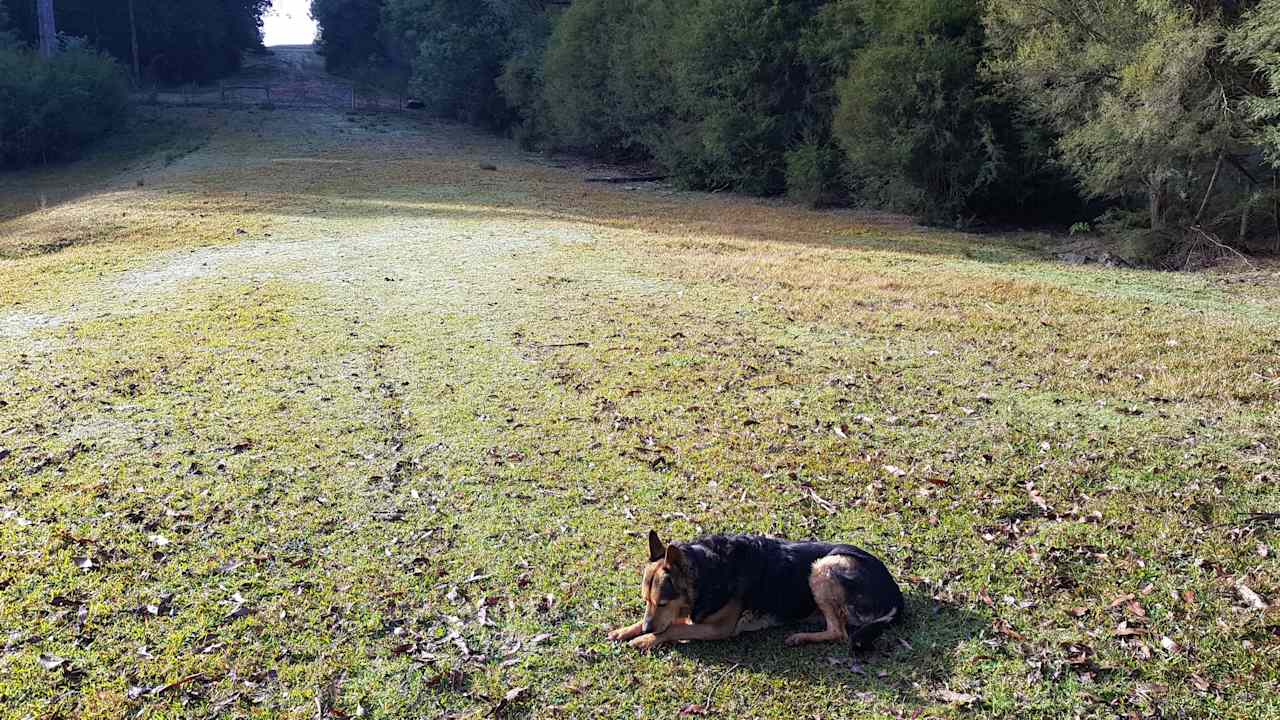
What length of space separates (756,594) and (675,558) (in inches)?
19.2

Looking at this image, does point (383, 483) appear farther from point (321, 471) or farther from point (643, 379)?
point (643, 379)

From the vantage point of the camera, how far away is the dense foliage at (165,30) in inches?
2014

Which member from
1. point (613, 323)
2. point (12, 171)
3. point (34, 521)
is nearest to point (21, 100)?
point (12, 171)

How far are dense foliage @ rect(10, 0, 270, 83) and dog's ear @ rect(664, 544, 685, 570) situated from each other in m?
54.0

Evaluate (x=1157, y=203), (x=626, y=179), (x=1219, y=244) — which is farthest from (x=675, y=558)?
(x=626, y=179)

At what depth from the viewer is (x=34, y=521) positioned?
5793mm

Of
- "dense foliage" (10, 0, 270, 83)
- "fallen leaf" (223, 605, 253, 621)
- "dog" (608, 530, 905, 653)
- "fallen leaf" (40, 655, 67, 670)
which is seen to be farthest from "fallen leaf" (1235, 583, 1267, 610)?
"dense foliage" (10, 0, 270, 83)

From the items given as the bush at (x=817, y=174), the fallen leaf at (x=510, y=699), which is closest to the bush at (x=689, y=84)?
the bush at (x=817, y=174)

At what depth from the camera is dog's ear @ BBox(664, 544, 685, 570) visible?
13.4ft

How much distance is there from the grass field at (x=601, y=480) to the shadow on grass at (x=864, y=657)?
0.05 feet

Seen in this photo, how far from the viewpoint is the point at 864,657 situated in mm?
4285

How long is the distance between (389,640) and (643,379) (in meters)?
4.59

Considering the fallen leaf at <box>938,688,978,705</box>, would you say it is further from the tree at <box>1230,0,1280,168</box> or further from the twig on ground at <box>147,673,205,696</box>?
the tree at <box>1230,0,1280,168</box>

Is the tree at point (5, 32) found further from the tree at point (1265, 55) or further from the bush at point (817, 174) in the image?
the tree at point (1265, 55)
